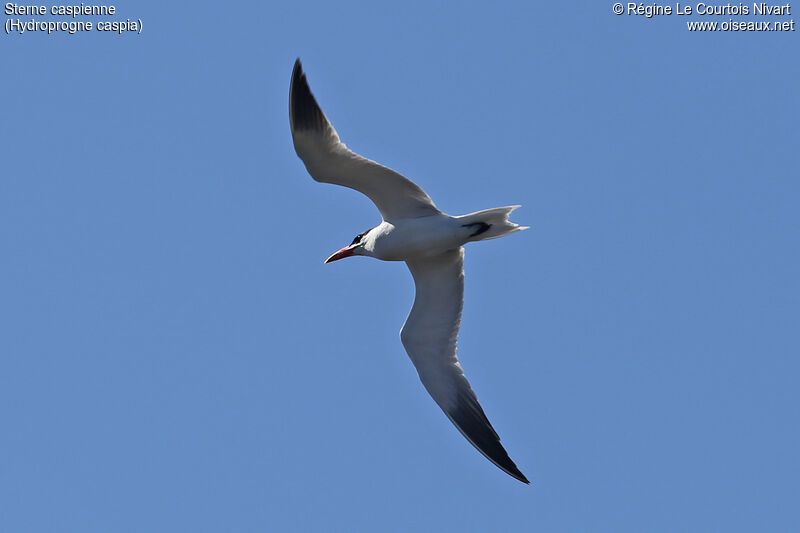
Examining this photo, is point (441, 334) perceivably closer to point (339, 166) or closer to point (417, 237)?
point (417, 237)

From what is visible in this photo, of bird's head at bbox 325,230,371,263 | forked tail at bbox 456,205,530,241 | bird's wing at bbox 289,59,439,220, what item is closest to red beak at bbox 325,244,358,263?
bird's head at bbox 325,230,371,263

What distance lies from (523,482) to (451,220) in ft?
9.78

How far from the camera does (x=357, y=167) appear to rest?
11.8 metres

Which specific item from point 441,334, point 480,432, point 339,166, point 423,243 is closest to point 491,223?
point 423,243

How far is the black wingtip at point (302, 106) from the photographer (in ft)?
37.3

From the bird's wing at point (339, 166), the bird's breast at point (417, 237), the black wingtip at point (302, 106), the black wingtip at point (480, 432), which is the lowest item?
the black wingtip at point (480, 432)

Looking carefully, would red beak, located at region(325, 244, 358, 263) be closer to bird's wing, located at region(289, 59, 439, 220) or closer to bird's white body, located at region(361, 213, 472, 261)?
bird's white body, located at region(361, 213, 472, 261)

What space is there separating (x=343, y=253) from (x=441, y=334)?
152cm

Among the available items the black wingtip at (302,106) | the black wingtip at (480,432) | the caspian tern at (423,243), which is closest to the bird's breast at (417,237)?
the caspian tern at (423,243)

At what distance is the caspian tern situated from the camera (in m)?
11.5

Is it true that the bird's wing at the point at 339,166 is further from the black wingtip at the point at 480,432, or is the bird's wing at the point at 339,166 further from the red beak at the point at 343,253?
the black wingtip at the point at 480,432

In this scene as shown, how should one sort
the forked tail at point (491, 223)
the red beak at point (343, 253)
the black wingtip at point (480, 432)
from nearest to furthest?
the forked tail at point (491, 223) < the black wingtip at point (480, 432) < the red beak at point (343, 253)

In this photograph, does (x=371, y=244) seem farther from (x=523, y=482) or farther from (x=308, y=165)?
(x=523, y=482)

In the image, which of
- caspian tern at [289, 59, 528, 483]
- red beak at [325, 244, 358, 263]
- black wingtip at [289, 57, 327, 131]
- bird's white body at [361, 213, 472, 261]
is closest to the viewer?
black wingtip at [289, 57, 327, 131]
